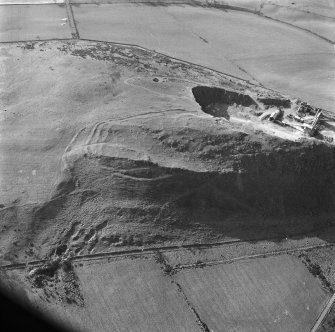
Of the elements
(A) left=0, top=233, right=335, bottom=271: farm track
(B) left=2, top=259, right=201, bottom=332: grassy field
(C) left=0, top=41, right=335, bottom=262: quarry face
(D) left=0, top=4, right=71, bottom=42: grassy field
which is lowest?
(B) left=2, top=259, right=201, bottom=332: grassy field

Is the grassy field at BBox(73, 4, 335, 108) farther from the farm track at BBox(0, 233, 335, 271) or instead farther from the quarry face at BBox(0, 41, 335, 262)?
the farm track at BBox(0, 233, 335, 271)

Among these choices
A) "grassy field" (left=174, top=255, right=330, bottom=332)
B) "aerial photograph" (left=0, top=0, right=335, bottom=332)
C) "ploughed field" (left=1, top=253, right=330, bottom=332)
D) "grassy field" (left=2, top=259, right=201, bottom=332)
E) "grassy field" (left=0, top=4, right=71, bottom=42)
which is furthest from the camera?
"grassy field" (left=0, top=4, right=71, bottom=42)

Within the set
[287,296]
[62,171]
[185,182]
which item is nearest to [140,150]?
[185,182]

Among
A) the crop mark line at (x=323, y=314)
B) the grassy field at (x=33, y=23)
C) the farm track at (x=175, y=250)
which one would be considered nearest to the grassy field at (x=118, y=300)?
the farm track at (x=175, y=250)

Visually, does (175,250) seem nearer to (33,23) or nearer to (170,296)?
(170,296)

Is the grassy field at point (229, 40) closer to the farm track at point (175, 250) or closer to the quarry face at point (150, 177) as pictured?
the quarry face at point (150, 177)

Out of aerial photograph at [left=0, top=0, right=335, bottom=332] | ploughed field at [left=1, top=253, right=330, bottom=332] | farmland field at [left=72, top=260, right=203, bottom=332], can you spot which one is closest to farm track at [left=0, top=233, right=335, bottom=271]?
aerial photograph at [left=0, top=0, right=335, bottom=332]
